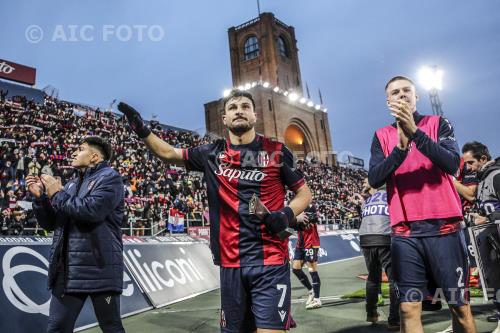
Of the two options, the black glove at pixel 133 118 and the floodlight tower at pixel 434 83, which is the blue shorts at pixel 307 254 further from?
the floodlight tower at pixel 434 83

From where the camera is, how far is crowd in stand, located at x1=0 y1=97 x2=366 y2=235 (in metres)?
12.7

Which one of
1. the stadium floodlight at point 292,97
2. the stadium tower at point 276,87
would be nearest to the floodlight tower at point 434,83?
the stadium tower at point 276,87

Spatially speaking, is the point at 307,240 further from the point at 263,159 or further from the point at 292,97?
the point at 292,97

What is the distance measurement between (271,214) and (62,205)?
1.71 metres

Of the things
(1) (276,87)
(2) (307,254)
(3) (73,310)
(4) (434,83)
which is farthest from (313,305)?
(1) (276,87)

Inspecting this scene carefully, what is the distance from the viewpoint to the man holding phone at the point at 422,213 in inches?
104

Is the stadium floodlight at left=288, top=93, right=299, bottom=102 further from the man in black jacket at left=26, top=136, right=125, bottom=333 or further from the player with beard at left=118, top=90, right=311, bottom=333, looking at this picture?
the player with beard at left=118, top=90, right=311, bottom=333

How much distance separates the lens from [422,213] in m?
2.77

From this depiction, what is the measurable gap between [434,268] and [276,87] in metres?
44.8

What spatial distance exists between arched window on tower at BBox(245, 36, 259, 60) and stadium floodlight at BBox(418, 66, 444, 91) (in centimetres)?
3457

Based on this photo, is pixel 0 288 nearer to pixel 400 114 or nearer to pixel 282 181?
pixel 282 181

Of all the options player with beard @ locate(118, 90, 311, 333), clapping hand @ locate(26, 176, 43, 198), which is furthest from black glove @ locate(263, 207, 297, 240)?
clapping hand @ locate(26, 176, 43, 198)

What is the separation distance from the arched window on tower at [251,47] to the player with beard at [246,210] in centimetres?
5183

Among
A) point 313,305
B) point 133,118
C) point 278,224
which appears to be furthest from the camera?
point 313,305
